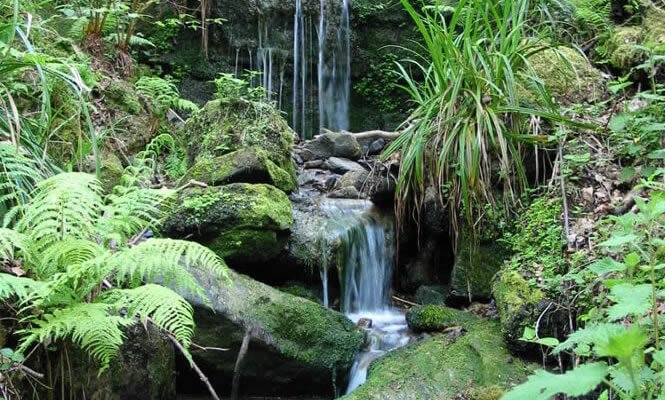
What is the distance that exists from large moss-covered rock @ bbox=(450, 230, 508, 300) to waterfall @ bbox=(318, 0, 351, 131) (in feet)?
19.0

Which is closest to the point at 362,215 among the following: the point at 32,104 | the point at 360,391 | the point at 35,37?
the point at 360,391

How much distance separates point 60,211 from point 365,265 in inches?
107

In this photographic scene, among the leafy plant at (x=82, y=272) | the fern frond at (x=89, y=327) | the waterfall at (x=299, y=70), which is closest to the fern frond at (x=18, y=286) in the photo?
the leafy plant at (x=82, y=272)

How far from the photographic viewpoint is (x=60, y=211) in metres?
2.46

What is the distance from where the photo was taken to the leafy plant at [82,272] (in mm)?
2113

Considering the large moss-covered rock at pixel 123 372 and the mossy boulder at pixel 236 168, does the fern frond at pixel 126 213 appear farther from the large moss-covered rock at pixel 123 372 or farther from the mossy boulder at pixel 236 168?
the mossy boulder at pixel 236 168

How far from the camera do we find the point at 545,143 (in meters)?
3.72

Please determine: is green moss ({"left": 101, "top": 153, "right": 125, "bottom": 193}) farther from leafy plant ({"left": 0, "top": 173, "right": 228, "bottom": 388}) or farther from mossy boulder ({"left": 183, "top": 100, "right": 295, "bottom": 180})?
leafy plant ({"left": 0, "top": 173, "right": 228, "bottom": 388})

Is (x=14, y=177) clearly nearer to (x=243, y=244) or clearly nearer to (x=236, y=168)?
(x=243, y=244)

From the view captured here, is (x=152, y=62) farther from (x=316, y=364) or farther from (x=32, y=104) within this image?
(x=316, y=364)

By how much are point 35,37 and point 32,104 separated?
1021 mm

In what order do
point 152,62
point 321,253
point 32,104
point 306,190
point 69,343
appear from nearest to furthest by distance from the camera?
point 69,343, point 32,104, point 321,253, point 306,190, point 152,62

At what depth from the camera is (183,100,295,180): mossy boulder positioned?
500cm

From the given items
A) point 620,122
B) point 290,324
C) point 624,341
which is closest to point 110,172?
point 290,324
